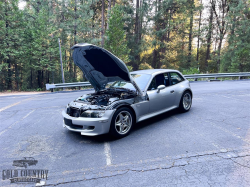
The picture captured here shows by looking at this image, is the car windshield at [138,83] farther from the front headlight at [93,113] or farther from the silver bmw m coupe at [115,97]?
the front headlight at [93,113]

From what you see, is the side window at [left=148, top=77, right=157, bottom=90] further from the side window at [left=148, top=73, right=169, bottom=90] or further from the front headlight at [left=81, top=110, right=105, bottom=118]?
the front headlight at [left=81, top=110, right=105, bottom=118]

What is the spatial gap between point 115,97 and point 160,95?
1395mm

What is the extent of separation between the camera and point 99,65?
14.4 feet

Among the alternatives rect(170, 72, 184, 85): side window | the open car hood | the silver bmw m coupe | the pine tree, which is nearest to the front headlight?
the silver bmw m coupe

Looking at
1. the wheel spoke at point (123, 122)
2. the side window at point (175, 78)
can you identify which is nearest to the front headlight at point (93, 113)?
the wheel spoke at point (123, 122)

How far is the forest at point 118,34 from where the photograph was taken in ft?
62.9

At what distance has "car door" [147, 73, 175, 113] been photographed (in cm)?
444

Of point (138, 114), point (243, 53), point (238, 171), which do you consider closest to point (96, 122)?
point (138, 114)

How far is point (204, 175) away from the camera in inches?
96.0

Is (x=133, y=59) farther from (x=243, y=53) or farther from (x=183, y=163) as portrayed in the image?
(x=183, y=163)

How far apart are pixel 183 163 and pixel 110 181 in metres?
1.26

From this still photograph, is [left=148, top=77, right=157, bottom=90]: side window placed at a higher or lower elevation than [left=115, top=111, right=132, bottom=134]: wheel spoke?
higher

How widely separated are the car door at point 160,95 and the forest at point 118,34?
48.2 feet

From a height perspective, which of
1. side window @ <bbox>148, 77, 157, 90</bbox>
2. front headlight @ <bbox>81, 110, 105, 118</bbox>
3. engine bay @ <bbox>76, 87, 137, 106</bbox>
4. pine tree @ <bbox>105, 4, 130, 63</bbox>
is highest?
pine tree @ <bbox>105, 4, 130, 63</bbox>
